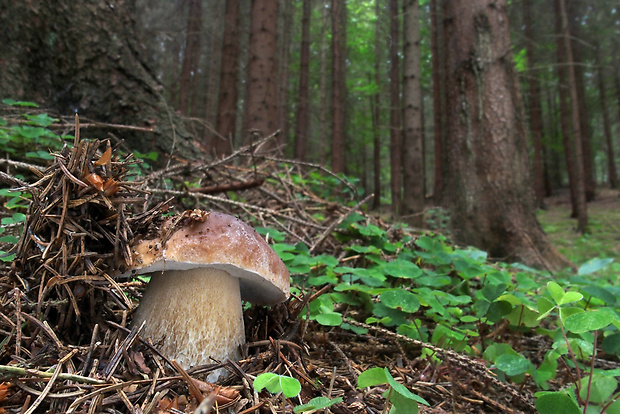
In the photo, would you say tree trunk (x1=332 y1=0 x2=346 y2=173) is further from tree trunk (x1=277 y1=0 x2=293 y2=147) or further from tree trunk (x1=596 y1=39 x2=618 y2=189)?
tree trunk (x1=596 y1=39 x2=618 y2=189)

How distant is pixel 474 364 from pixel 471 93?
4132 millimetres

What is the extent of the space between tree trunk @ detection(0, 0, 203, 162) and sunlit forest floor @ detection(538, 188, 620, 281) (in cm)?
642

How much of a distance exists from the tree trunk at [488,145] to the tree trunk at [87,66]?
3383mm

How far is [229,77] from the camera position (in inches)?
329

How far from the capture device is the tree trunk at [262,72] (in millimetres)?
5773

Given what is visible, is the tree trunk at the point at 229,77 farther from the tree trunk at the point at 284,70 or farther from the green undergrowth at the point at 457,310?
the green undergrowth at the point at 457,310

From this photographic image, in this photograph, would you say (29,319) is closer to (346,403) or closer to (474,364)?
(346,403)

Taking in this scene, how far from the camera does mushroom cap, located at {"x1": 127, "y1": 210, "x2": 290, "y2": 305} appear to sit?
111cm

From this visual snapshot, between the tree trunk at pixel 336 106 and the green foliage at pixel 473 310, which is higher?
the tree trunk at pixel 336 106

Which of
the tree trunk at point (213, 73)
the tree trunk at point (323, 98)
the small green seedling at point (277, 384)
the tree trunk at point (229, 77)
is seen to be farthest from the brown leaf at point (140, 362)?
the tree trunk at point (213, 73)

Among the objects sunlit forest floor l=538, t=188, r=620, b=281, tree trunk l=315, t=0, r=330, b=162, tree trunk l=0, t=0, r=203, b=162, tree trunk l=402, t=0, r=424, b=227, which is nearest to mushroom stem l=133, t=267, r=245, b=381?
tree trunk l=0, t=0, r=203, b=162

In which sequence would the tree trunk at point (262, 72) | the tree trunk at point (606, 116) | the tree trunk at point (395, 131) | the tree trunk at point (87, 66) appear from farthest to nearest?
1. the tree trunk at point (606, 116)
2. the tree trunk at point (395, 131)
3. the tree trunk at point (262, 72)
4. the tree trunk at point (87, 66)

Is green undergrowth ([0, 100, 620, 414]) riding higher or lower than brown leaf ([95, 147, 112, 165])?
lower

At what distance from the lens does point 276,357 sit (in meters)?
1.29
